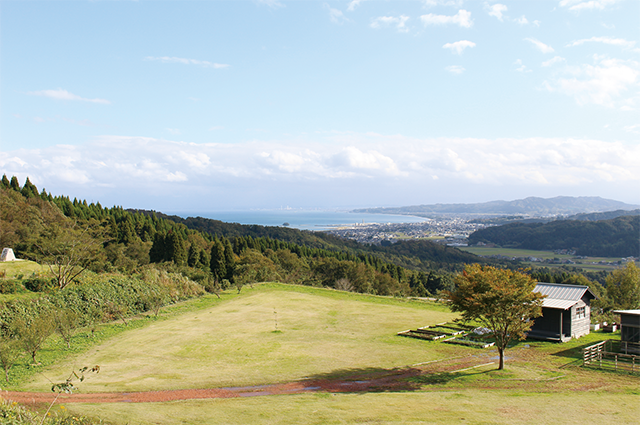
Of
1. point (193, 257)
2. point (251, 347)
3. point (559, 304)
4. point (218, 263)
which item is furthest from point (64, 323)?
point (193, 257)

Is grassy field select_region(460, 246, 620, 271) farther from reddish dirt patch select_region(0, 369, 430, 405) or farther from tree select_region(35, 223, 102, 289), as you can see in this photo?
tree select_region(35, 223, 102, 289)

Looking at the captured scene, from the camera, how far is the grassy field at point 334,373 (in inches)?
450

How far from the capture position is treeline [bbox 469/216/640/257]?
14325 centimetres

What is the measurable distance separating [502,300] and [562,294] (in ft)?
44.3

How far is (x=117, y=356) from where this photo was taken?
1892cm

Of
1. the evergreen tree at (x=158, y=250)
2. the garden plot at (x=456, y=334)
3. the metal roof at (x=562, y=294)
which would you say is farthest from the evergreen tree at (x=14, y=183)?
the metal roof at (x=562, y=294)

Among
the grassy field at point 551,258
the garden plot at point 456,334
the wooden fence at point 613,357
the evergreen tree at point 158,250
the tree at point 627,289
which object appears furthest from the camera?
the grassy field at point 551,258

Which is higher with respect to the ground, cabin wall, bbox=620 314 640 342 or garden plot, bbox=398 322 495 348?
cabin wall, bbox=620 314 640 342

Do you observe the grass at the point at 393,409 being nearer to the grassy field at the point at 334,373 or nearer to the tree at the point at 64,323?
the grassy field at the point at 334,373

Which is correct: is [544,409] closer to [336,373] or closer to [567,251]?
[336,373]

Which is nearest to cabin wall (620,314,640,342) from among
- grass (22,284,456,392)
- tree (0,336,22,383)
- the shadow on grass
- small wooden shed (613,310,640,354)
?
small wooden shed (613,310,640,354)

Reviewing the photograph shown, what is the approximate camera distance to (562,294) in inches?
1034

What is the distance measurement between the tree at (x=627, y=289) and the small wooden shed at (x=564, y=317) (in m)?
18.7

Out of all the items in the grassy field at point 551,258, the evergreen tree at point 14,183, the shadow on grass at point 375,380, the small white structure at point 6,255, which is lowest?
the grassy field at point 551,258
